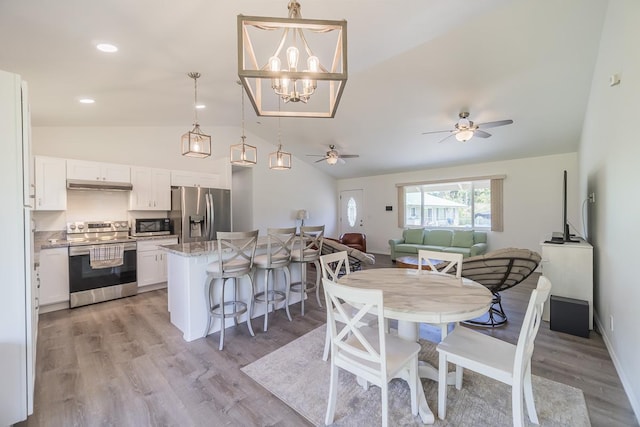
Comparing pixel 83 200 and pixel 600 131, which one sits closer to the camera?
pixel 600 131

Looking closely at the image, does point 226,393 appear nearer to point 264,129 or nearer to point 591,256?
point 591,256

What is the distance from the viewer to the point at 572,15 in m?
2.51

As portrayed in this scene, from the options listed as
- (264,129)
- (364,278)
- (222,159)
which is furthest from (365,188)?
(364,278)

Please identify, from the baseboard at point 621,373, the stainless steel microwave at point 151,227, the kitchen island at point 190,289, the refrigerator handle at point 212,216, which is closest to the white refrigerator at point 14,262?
the kitchen island at point 190,289

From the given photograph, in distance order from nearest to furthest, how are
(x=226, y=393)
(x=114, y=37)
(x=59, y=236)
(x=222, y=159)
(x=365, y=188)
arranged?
(x=226, y=393)
(x=114, y=37)
(x=59, y=236)
(x=222, y=159)
(x=365, y=188)

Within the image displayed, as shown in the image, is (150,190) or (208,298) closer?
(208,298)

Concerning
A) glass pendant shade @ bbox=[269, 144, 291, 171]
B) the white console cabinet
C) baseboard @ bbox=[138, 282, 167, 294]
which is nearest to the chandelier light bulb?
glass pendant shade @ bbox=[269, 144, 291, 171]

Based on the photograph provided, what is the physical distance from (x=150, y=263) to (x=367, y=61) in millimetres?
4464

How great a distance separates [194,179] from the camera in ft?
17.3

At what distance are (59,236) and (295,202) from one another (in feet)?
16.0

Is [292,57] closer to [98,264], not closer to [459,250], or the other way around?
[98,264]

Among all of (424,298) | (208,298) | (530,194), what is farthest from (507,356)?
(530,194)

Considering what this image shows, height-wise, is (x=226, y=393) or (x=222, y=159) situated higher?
(x=222, y=159)

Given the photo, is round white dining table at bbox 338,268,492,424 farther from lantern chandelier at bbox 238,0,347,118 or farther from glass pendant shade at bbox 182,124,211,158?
glass pendant shade at bbox 182,124,211,158
